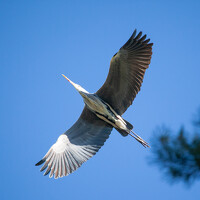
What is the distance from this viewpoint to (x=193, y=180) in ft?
6.31

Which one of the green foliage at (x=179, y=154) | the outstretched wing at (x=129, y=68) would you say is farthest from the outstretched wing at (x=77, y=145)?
the green foliage at (x=179, y=154)

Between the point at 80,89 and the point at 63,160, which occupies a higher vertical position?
the point at 80,89

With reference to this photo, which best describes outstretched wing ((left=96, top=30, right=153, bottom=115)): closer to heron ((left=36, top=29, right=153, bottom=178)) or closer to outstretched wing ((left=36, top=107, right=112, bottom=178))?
heron ((left=36, top=29, right=153, bottom=178))

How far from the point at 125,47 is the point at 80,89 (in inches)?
58.0

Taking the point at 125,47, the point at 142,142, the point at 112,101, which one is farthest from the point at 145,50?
the point at 142,142

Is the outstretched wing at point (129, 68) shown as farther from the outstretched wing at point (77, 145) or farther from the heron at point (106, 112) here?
the outstretched wing at point (77, 145)

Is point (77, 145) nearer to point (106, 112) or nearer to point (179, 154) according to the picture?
point (106, 112)

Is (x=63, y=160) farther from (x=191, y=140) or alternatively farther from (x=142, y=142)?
(x=191, y=140)

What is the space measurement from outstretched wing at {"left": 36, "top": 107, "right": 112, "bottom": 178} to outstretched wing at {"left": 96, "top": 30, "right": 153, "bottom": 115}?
0.77m

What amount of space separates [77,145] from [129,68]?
2.14 meters

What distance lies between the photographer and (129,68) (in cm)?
686

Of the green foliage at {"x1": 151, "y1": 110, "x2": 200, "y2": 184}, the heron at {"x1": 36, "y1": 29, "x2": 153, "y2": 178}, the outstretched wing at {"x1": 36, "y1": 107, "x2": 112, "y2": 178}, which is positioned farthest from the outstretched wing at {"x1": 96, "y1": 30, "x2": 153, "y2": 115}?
the green foliage at {"x1": 151, "y1": 110, "x2": 200, "y2": 184}

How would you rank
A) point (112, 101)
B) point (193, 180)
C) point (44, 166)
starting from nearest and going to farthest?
point (193, 180)
point (44, 166)
point (112, 101)

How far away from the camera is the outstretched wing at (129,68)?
6.78 meters
